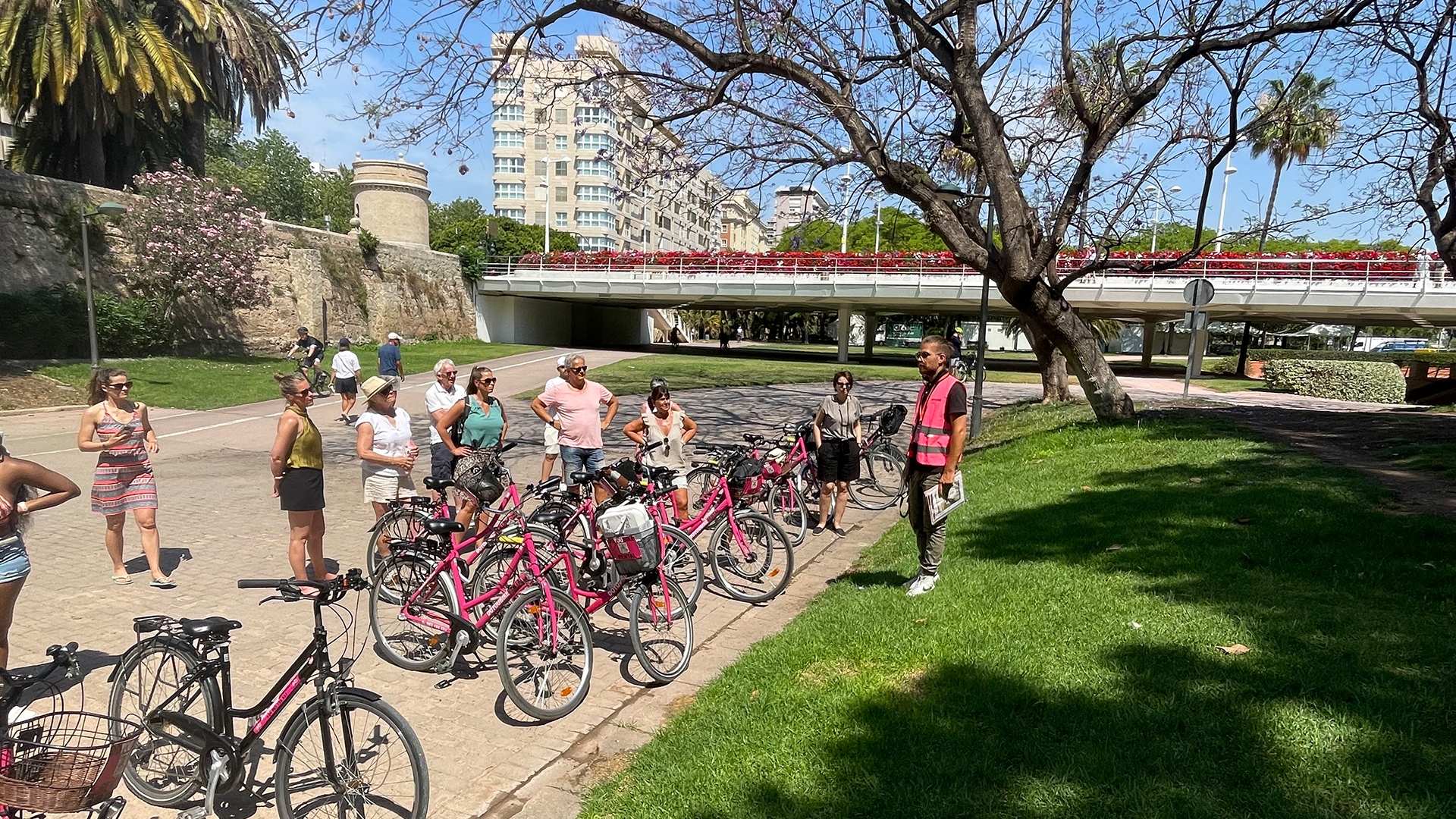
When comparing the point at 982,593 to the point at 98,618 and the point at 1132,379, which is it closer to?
the point at 98,618

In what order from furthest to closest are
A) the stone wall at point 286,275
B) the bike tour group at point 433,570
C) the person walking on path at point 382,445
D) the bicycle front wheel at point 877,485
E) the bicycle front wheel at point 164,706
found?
1. the stone wall at point 286,275
2. the bicycle front wheel at point 877,485
3. the person walking on path at point 382,445
4. the bicycle front wheel at point 164,706
5. the bike tour group at point 433,570

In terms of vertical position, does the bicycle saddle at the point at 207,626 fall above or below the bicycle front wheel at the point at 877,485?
above

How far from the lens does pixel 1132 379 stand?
99.7ft

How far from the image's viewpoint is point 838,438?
772cm

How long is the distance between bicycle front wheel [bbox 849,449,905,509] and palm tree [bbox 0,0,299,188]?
14187mm

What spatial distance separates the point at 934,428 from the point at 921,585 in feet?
3.65

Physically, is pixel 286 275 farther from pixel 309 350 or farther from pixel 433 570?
pixel 433 570

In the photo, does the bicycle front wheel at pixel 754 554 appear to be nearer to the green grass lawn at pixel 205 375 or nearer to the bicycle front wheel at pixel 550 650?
the bicycle front wheel at pixel 550 650

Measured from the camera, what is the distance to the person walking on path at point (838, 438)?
7.68 meters

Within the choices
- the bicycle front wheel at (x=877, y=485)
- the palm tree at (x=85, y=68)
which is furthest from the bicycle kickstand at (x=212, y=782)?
the palm tree at (x=85, y=68)

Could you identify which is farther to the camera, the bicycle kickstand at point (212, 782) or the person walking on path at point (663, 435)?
the person walking on path at point (663, 435)

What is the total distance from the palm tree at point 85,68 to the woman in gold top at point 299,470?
22814 mm

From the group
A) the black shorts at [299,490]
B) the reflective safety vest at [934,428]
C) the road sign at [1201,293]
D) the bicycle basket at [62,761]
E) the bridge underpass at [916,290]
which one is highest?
the bridge underpass at [916,290]

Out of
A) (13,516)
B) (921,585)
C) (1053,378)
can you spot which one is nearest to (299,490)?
(13,516)
